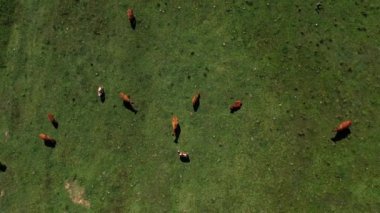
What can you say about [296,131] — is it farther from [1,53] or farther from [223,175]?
[1,53]

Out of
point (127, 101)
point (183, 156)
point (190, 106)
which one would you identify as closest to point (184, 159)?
point (183, 156)

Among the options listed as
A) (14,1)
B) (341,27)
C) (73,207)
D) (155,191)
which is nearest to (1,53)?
(14,1)

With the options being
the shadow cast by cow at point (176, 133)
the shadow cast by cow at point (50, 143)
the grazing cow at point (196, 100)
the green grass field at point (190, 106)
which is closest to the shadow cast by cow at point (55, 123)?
the green grass field at point (190, 106)

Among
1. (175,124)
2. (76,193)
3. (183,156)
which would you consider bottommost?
(76,193)

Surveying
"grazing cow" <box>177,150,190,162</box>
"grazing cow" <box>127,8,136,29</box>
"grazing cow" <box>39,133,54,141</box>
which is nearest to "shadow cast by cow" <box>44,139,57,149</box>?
"grazing cow" <box>39,133,54,141</box>

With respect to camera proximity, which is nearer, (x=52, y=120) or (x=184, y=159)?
(x=184, y=159)

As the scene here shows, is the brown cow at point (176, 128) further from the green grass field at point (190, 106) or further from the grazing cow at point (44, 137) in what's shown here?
the grazing cow at point (44, 137)

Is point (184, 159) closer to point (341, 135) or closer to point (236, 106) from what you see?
point (236, 106)
